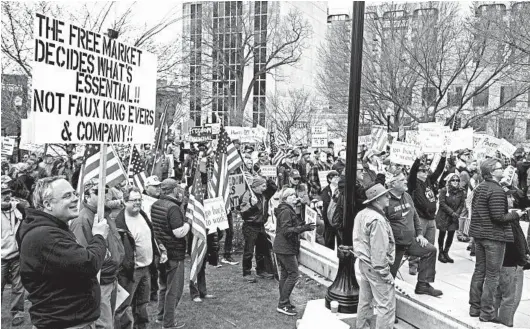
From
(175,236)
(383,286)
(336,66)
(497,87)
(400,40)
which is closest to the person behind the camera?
(383,286)

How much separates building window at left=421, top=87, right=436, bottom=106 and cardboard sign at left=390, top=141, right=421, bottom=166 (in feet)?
46.8

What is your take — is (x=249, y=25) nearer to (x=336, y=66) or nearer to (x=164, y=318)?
(x=336, y=66)

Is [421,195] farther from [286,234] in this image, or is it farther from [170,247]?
[170,247]

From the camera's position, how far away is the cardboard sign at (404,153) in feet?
37.1

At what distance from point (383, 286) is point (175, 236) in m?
2.54

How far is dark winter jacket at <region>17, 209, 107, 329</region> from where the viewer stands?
318 centimetres

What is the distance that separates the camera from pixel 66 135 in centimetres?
387

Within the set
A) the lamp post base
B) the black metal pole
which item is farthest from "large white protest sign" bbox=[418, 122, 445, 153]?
the lamp post base

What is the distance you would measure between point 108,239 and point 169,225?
4.21 ft

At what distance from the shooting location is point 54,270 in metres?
3.20

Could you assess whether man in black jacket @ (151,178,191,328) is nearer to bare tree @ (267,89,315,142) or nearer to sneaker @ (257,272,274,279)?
sneaker @ (257,272,274,279)

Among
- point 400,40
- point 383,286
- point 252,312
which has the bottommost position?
point 252,312

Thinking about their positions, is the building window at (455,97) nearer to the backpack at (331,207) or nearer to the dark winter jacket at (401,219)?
the backpack at (331,207)

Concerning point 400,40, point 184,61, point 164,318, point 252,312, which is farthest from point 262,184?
point 400,40
